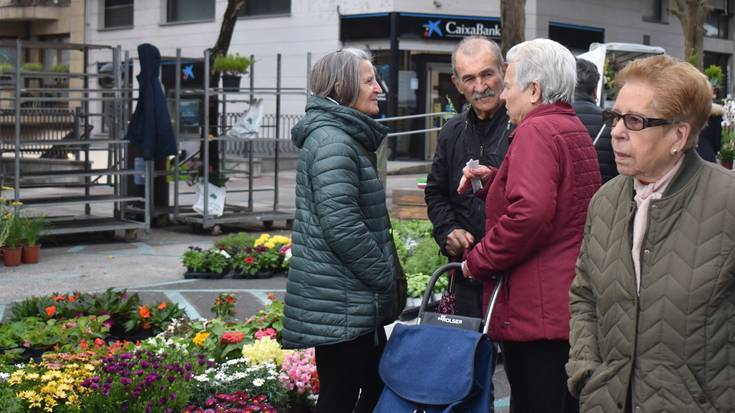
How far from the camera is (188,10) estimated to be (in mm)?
33812

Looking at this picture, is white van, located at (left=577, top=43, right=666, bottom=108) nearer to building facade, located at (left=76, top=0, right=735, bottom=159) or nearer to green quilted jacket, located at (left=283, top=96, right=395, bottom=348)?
building facade, located at (left=76, top=0, right=735, bottom=159)

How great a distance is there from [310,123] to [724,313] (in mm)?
1953

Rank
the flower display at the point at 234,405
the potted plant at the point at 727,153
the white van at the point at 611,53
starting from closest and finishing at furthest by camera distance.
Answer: the flower display at the point at 234,405
the potted plant at the point at 727,153
the white van at the point at 611,53

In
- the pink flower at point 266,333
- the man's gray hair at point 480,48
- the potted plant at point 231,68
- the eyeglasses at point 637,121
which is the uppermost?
the potted plant at point 231,68

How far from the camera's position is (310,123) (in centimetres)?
431

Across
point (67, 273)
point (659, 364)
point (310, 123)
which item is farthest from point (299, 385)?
point (67, 273)

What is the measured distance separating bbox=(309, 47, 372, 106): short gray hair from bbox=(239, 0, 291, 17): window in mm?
26556

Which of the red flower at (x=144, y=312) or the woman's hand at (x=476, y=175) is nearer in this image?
the woman's hand at (x=476, y=175)

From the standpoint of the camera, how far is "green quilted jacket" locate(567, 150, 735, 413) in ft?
9.64

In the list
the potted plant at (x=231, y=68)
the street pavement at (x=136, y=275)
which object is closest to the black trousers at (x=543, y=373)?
Answer: the street pavement at (x=136, y=275)

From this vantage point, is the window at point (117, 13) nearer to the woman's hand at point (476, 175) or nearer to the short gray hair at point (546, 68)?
the woman's hand at point (476, 175)

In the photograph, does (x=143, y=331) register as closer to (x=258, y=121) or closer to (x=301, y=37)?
(x=258, y=121)

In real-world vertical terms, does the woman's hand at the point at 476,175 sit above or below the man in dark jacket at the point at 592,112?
below

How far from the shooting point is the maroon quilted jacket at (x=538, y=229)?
152 inches
